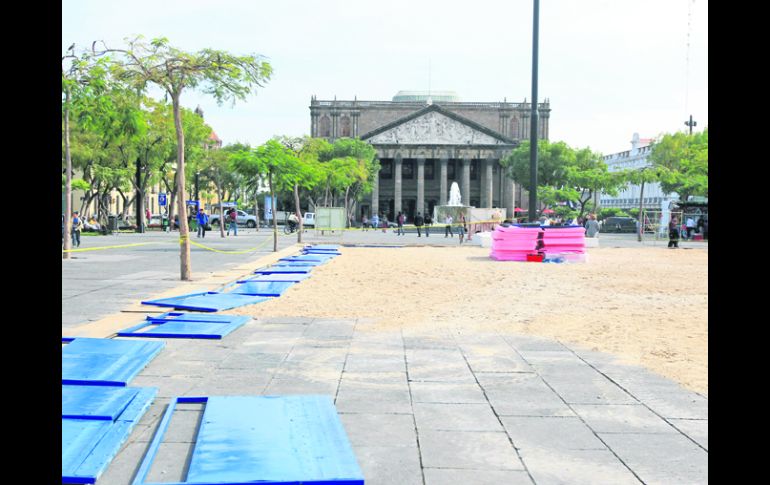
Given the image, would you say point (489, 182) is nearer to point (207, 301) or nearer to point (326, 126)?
point (326, 126)

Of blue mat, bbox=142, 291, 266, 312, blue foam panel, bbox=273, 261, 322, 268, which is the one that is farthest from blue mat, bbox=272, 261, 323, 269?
blue mat, bbox=142, 291, 266, 312

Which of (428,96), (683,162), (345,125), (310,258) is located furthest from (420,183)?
(310,258)

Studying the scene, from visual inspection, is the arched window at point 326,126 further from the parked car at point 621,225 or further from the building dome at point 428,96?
the parked car at point 621,225

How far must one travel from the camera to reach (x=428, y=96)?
366 feet

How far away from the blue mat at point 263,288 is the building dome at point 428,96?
97.4 meters

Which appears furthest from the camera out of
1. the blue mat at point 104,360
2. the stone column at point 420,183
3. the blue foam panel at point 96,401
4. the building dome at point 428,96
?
the building dome at point 428,96

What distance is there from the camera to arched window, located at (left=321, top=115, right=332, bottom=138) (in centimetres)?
9812

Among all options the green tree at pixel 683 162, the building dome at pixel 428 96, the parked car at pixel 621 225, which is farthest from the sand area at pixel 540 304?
the building dome at pixel 428 96

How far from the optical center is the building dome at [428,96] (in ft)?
365

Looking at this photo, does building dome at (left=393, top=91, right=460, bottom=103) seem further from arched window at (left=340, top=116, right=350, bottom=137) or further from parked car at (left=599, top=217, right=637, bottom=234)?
parked car at (left=599, top=217, right=637, bottom=234)

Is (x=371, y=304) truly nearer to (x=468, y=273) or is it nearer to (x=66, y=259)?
(x=468, y=273)

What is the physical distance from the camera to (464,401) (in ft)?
18.6

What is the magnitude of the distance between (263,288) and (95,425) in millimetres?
8982

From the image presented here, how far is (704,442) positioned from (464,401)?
1694mm
